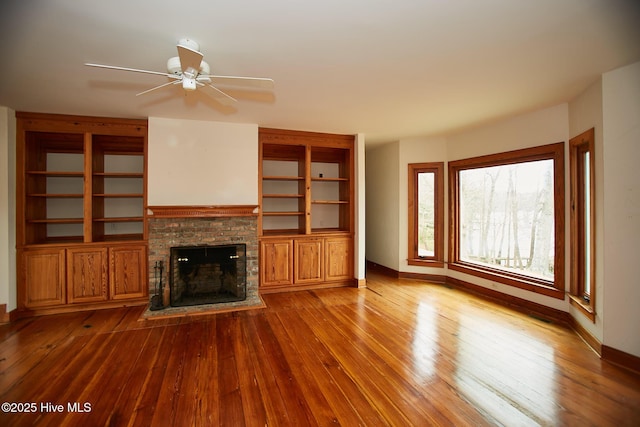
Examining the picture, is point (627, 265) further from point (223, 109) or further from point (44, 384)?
point (44, 384)

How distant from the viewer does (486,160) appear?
178 inches

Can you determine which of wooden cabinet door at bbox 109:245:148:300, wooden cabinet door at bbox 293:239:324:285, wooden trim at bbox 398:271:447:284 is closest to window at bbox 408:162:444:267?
wooden trim at bbox 398:271:447:284

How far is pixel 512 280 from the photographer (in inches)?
162

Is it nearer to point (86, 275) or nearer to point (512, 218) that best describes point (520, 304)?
point (512, 218)

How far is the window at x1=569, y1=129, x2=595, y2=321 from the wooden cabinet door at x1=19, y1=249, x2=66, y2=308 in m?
6.52

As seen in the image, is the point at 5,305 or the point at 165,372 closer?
the point at 165,372

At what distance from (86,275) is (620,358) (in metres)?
6.20

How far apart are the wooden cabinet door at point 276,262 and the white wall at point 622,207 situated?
3.91 meters

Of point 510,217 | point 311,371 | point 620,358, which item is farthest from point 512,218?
point 311,371

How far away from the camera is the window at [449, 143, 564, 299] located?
12.1 ft

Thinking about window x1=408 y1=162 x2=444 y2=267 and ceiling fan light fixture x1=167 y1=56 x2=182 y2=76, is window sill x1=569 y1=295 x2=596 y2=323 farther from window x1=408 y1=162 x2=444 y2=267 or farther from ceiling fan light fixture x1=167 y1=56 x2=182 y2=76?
ceiling fan light fixture x1=167 y1=56 x2=182 y2=76

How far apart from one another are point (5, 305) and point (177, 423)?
3420 millimetres

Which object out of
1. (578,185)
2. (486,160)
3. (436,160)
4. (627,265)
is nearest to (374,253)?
(436,160)

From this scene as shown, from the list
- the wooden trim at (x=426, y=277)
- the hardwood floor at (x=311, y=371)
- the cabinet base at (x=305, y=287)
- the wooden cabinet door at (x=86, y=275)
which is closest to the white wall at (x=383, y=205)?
the wooden trim at (x=426, y=277)
